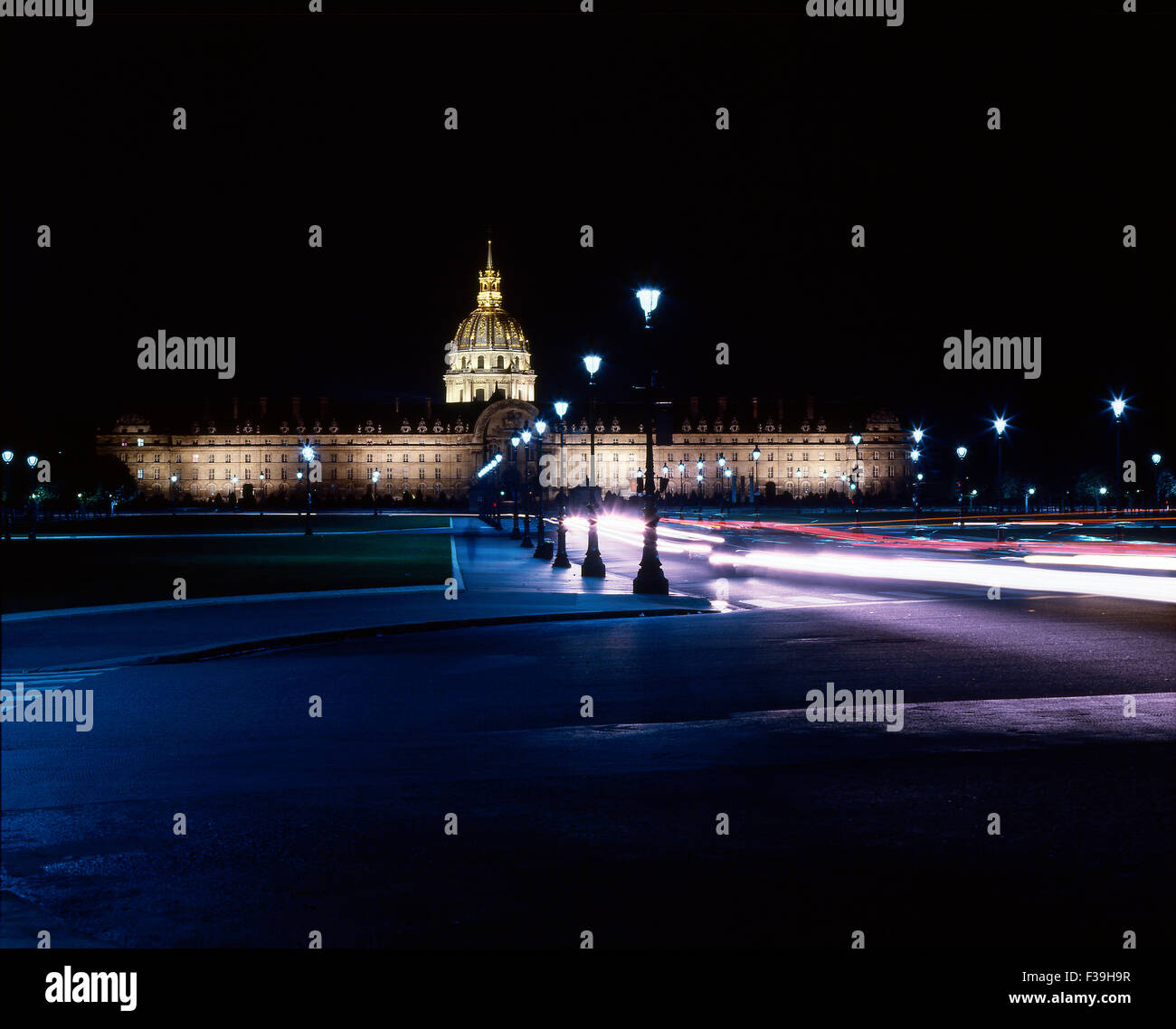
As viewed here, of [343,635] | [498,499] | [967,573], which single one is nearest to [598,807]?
[343,635]

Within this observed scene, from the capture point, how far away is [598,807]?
8.27 m

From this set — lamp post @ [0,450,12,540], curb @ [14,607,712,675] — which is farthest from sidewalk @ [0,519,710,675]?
lamp post @ [0,450,12,540]

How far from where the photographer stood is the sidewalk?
16344 millimetres

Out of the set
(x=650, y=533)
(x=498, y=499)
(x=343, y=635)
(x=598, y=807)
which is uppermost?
(x=650, y=533)

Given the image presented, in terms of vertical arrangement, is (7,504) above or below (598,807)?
below

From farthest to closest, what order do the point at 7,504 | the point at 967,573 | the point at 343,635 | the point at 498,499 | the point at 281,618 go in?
the point at 498,499, the point at 7,504, the point at 967,573, the point at 281,618, the point at 343,635

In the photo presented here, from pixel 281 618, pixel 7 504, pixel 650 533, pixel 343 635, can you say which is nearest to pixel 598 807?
pixel 343 635

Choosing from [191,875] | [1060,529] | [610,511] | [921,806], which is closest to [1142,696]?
[921,806]

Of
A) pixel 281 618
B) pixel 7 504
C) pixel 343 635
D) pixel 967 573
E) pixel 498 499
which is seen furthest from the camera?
pixel 498 499

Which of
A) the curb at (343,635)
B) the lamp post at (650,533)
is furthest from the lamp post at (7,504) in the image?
the curb at (343,635)

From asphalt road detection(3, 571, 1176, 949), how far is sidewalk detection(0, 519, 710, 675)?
174 centimetres

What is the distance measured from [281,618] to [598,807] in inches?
518

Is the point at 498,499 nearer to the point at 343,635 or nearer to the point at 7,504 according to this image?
the point at 7,504

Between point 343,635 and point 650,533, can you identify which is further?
point 650,533
